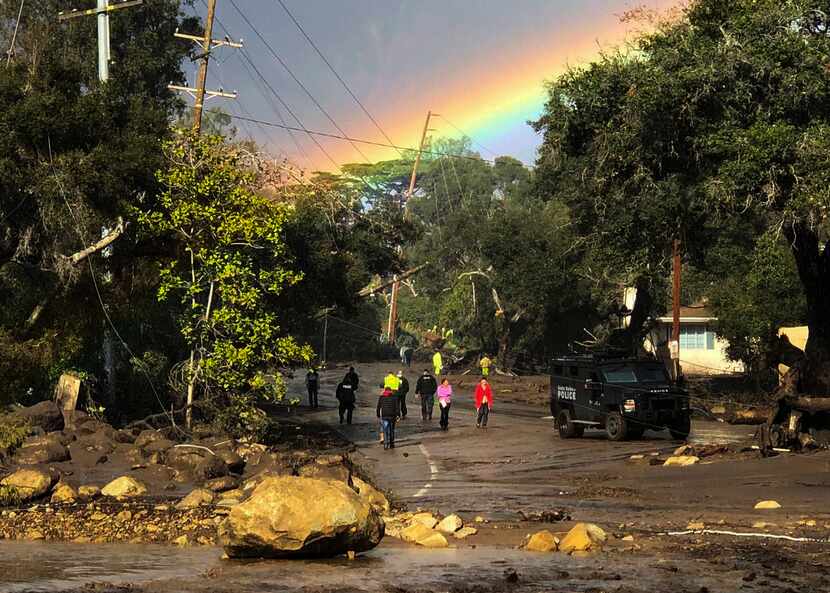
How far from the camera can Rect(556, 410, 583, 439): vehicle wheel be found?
2956cm

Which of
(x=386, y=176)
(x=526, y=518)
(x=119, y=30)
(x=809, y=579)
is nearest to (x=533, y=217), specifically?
(x=119, y=30)

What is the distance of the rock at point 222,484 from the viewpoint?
19.5 m

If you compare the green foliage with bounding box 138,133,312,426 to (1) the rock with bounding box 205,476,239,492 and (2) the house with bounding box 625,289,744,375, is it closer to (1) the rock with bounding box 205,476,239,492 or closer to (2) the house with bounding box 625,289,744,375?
(1) the rock with bounding box 205,476,239,492

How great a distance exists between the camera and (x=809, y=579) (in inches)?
427

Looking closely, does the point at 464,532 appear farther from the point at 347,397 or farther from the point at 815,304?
the point at 347,397

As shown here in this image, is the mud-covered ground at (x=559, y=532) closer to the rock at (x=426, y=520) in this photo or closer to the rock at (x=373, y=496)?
the rock at (x=373, y=496)

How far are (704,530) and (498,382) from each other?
141 feet

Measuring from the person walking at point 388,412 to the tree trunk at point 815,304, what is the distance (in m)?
9.95

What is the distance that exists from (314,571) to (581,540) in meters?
3.30

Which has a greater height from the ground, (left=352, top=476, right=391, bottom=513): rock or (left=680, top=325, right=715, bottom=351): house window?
(left=680, top=325, right=715, bottom=351): house window

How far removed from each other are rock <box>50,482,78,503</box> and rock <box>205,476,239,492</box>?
7.87 feet

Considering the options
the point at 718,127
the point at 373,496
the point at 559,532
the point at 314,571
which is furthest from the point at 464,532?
the point at 718,127

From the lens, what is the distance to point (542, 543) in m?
13.0

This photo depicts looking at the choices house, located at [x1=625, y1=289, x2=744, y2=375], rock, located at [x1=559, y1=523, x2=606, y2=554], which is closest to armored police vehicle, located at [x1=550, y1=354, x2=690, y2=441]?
rock, located at [x1=559, y1=523, x2=606, y2=554]
